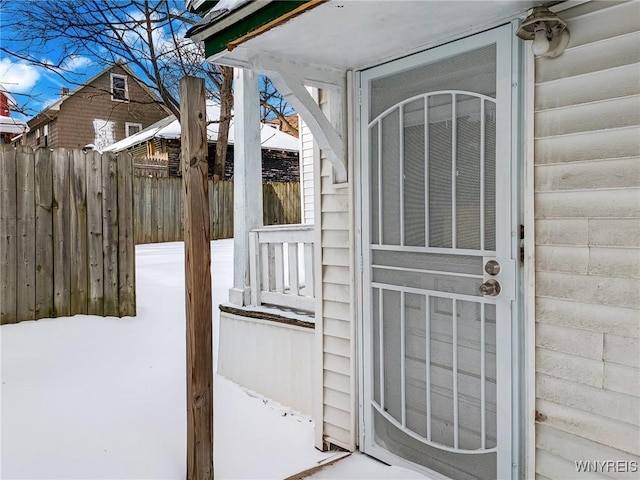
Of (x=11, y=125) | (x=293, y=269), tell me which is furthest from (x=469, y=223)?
(x=11, y=125)

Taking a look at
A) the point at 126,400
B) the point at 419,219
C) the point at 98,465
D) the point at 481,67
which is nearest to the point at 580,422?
the point at 419,219

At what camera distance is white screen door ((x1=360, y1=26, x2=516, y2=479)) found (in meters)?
1.98

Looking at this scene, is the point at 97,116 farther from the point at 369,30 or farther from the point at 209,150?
the point at 369,30

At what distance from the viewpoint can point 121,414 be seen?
2.99m

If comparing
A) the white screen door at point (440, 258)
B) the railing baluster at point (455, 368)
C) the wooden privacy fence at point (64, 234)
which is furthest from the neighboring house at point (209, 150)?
the railing baluster at point (455, 368)

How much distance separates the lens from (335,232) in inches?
108

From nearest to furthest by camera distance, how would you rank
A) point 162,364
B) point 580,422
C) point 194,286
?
point 580,422, point 194,286, point 162,364

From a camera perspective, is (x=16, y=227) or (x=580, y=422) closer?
(x=580, y=422)

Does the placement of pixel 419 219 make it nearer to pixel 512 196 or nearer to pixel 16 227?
pixel 512 196

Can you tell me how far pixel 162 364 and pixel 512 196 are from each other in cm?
308

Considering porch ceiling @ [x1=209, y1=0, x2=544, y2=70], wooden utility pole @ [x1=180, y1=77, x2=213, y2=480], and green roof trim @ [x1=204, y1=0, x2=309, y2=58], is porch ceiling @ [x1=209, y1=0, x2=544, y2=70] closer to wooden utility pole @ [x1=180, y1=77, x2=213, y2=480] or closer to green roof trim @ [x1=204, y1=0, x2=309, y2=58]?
green roof trim @ [x1=204, y1=0, x2=309, y2=58]

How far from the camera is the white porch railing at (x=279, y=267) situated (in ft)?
11.8

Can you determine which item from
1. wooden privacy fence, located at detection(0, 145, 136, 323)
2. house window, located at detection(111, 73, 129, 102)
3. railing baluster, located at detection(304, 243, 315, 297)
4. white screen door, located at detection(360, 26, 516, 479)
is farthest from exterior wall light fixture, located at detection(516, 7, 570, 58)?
house window, located at detection(111, 73, 129, 102)

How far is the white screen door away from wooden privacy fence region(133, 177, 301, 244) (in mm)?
8595
